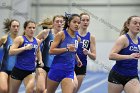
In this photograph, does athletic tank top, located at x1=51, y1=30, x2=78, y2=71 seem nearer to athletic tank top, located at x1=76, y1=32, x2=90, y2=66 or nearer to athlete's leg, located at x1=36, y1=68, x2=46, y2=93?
athletic tank top, located at x1=76, y1=32, x2=90, y2=66

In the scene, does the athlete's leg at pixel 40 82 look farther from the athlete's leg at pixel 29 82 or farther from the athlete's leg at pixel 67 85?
the athlete's leg at pixel 67 85

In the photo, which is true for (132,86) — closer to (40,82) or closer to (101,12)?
(40,82)

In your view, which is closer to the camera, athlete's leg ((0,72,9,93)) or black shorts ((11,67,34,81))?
black shorts ((11,67,34,81))

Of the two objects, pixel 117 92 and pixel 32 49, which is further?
pixel 32 49

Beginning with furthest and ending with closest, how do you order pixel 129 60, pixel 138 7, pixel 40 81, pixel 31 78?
pixel 138 7 < pixel 40 81 < pixel 31 78 < pixel 129 60

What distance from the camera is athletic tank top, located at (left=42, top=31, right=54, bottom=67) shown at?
8133 mm

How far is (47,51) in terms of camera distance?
8.17 meters

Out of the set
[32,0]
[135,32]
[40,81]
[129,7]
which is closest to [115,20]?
[129,7]

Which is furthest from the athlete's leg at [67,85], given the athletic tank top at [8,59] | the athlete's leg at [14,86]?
the athletic tank top at [8,59]

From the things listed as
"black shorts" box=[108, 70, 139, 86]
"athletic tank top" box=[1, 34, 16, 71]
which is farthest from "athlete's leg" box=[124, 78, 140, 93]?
"athletic tank top" box=[1, 34, 16, 71]

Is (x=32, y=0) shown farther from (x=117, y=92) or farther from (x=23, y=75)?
(x=117, y=92)

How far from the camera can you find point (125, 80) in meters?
6.07

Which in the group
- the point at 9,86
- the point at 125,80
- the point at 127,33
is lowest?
the point at 9,86

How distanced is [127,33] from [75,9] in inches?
645
